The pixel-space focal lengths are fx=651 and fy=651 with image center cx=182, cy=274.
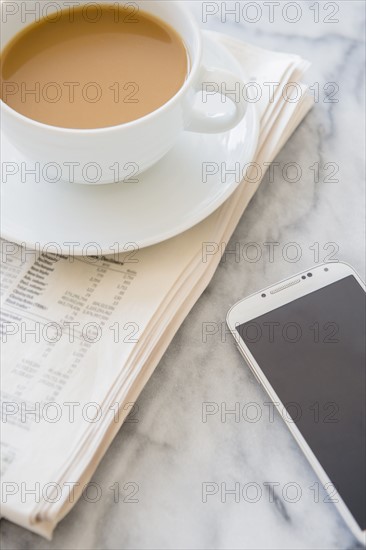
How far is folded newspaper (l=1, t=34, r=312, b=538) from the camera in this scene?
494 millimetres

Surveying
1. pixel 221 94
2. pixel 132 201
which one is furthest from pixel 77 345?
pixel 221 94

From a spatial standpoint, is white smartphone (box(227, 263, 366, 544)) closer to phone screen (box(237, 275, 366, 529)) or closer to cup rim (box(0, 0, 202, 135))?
phone screen (box(237, 275, 366, 529))

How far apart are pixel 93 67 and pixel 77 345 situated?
0.23 metres

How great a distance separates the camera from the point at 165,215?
58cm

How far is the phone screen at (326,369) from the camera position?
1.70 ft

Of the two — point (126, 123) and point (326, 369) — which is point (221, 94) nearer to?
point (126, 123)

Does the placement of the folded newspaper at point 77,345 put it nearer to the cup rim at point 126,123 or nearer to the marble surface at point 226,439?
the marble surface at point 226,439

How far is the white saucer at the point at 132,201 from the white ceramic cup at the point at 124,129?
0.03 metres

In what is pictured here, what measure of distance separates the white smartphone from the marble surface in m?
0.02

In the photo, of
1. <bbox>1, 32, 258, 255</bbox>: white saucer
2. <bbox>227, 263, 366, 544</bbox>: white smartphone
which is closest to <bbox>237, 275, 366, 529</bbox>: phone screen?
<bbox>227, 263, 366, 544</bbox>: white smartphone

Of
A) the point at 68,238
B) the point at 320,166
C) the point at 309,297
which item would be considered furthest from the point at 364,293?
the point at 68,238

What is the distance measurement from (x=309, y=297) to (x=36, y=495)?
0.93 ft

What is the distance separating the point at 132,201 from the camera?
1.92 feet

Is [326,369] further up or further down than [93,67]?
further down
